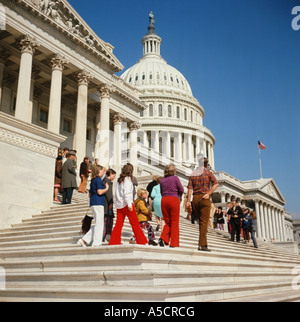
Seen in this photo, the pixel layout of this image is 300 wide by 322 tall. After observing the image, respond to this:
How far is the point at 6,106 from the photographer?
1022 inches

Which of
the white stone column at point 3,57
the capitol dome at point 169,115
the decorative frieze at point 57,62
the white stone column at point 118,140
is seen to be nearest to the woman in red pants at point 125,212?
the decorative frieze at point 57,62

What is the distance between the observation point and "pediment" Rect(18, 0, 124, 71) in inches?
933

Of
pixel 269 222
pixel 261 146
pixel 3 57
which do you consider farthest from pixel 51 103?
pixel 269 222

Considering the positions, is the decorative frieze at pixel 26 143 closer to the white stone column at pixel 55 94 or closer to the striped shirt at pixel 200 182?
the striped shirt at pixel 200 182

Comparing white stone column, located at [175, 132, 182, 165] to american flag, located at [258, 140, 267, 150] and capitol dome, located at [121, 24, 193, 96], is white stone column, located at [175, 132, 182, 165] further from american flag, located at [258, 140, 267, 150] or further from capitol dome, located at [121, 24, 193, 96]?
american flag, located at [258, 140, 267, 150]

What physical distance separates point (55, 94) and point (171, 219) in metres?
18.3

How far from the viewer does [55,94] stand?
23.6 meters

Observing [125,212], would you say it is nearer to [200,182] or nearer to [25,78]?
[200,182]

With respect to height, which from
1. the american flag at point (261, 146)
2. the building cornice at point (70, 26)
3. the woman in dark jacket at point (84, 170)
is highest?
the american flag at point (261, 146)

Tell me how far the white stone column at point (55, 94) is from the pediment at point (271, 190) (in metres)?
55.3

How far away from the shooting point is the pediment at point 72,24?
2371 centimetres

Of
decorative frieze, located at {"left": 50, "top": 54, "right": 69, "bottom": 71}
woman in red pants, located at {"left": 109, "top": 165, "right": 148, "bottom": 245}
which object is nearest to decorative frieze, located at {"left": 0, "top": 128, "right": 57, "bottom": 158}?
woman in red pants, located at {"left": 109, "top": 165, "right": 148, "bottom": 245}

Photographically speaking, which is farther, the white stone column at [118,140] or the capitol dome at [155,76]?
the capitol dome at [155,76]

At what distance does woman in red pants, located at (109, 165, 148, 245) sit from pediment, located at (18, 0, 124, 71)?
1921cm
